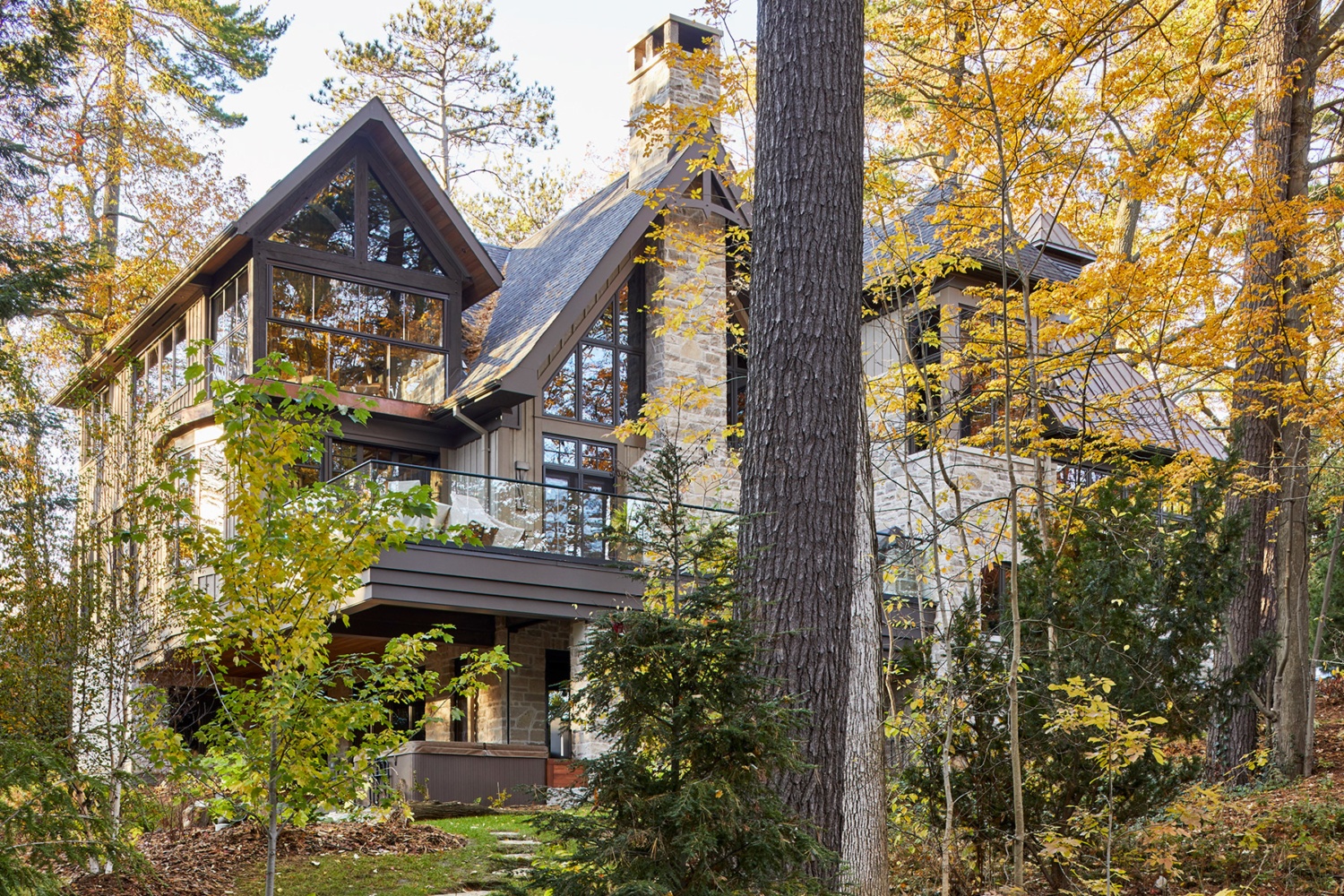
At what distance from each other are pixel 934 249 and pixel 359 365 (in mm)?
8100

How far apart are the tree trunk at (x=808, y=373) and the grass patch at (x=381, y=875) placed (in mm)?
3560

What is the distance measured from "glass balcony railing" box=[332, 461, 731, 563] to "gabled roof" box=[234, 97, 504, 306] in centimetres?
390

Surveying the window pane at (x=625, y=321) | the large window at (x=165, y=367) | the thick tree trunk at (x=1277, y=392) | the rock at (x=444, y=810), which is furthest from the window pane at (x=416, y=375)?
the thick tree trunk at (x=1277, y=392)

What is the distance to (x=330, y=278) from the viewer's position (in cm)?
1738

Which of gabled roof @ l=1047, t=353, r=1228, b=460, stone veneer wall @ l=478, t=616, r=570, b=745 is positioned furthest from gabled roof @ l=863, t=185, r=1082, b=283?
stone veneer wall @ l=478, t=616, r=570, b=745

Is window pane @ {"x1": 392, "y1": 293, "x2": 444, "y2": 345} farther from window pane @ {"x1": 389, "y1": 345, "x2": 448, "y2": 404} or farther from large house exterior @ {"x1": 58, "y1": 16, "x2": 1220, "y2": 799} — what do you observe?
window pane @ {"x1": 389, "y1": 345, "x2": 448, "y2": 404}

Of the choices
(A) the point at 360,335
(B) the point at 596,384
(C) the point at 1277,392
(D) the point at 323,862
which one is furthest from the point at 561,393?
(C) the point at 1277,392

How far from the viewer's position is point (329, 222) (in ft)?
57.5

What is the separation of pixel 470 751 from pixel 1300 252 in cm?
1029

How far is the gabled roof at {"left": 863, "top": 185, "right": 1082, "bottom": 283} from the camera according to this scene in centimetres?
1099

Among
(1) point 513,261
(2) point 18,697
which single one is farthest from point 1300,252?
(1) point 513,261

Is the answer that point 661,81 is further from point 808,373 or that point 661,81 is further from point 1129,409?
point 808,373

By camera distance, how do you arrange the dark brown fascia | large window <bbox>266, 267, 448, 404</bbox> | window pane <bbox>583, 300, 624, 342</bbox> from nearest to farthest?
the dark brown fascia → large window <bbox>266, 267, 448, 404</bbox> → window pane <bbox>583, 300, 624, 342</bbox>

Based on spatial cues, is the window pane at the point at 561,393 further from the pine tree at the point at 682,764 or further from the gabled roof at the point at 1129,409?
the pine tree at the point at 682,764
